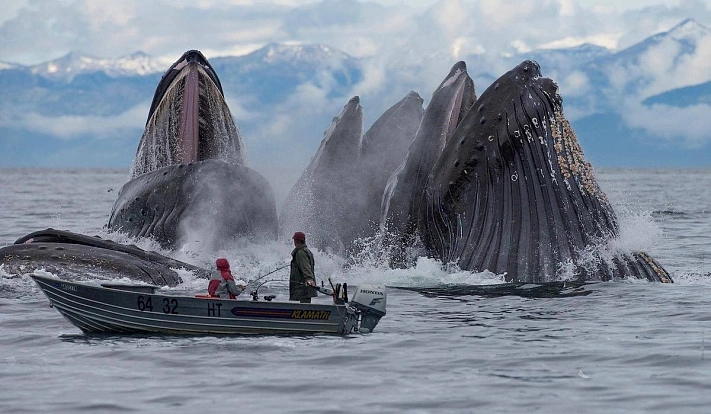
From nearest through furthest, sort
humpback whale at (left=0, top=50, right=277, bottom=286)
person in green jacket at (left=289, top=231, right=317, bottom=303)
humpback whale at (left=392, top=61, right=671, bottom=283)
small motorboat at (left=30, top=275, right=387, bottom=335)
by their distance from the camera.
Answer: small motorboat at (left=30, top=275, right=387, bottom=335), person in green jacket at (left=289, top=231, right=317, bottom=303), humpback whale at (left=392, top=61, right=671, bottom=283), humpback whale at (left=0, top=50, right=277, bottom=286)

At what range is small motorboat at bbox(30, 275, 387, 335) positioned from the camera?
13.9 m

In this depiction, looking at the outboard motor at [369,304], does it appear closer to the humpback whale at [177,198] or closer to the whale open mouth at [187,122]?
the humpback whale at [177,198]

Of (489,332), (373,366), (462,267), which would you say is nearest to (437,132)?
(462,267)

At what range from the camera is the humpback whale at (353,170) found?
1844cm

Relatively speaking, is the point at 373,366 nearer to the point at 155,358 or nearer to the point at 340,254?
the point at 155,358

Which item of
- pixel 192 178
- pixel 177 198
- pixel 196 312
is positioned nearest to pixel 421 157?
pixel 192 178

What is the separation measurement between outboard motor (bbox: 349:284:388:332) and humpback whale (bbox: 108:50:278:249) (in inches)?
157

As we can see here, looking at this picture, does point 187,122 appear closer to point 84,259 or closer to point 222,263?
point 84,259

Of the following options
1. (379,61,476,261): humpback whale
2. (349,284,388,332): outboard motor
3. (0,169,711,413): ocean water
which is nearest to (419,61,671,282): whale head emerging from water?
(0,169,711,413): ocean water

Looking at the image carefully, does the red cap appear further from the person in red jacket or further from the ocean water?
the ocean water

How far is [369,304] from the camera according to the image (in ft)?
46.6

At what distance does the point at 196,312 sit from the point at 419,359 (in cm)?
275

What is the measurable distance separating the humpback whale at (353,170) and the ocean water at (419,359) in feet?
3.54

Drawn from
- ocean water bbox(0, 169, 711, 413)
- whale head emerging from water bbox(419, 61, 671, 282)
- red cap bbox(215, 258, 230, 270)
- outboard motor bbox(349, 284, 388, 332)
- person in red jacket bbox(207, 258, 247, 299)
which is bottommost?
ocean water bbox(0, 169, 711, 413)
